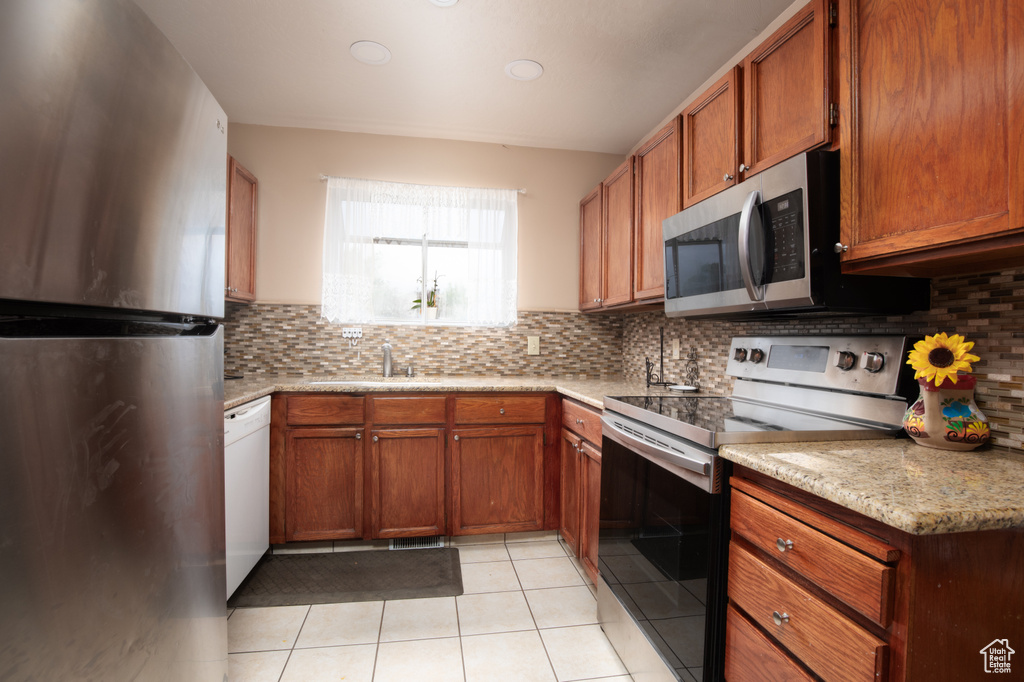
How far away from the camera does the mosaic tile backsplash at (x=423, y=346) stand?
3.04 meters

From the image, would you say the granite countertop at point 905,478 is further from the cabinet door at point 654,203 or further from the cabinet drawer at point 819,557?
the cabinet door at point 654,203

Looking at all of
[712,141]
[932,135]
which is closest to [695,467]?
[932,135]

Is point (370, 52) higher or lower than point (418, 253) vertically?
higher

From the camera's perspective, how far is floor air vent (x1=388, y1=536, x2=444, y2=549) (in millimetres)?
2662

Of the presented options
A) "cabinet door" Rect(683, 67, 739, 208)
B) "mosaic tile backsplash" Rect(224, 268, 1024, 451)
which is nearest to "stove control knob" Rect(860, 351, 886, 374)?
"mosaic tile backsplash" Rect(224, 268, 1024, 451)

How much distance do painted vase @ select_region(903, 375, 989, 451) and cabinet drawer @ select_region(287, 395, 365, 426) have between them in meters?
2.33

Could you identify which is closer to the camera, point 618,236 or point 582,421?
point 582,421

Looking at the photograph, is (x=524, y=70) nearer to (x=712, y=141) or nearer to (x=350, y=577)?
(x=712, y=141)

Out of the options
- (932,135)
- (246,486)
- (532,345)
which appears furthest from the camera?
(532,345)

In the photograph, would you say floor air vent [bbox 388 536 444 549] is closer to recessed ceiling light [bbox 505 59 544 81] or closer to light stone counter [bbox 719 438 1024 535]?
light stone counter [bbox 719 438 1024 535]

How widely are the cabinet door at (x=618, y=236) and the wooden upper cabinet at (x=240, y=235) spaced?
6.99 feet

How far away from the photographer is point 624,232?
2.63 metres

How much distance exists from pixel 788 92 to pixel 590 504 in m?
1.78

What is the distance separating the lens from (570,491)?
2.54m
